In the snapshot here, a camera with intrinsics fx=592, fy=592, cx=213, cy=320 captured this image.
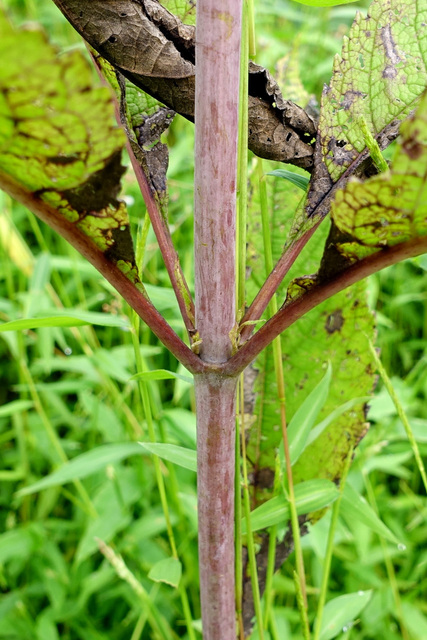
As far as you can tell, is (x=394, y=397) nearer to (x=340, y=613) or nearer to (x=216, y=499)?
(x=216, y=499)

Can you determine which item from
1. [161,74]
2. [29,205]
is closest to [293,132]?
[161,74]

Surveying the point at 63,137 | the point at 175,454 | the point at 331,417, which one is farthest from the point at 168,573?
the point at 63,137

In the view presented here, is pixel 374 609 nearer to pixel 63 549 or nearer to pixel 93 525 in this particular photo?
pixel 93 525

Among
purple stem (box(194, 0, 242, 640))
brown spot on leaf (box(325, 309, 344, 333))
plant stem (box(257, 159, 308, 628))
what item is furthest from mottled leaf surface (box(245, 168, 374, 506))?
purple stem (box(194, 0, 242, 640))

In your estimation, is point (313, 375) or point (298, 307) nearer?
point (298, 307)

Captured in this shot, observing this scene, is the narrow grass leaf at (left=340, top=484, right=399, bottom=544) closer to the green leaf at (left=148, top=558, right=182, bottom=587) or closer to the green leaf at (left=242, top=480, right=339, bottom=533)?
the green leaf at (left=242, top=480, right=339, bottom=533)

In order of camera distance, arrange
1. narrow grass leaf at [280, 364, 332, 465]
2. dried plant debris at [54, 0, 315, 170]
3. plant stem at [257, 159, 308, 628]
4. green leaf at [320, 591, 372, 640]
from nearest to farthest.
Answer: dried plant debris at [54, 0, 315, 170] < plant stem at [257, 159, 308, 628] < narrow grass leaf at [280, 364, 332, 465] < green leaf at [320, 591, 372, 640]

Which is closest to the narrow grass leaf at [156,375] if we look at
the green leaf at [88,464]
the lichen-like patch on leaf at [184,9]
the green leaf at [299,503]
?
the green leaf at [299,503]
